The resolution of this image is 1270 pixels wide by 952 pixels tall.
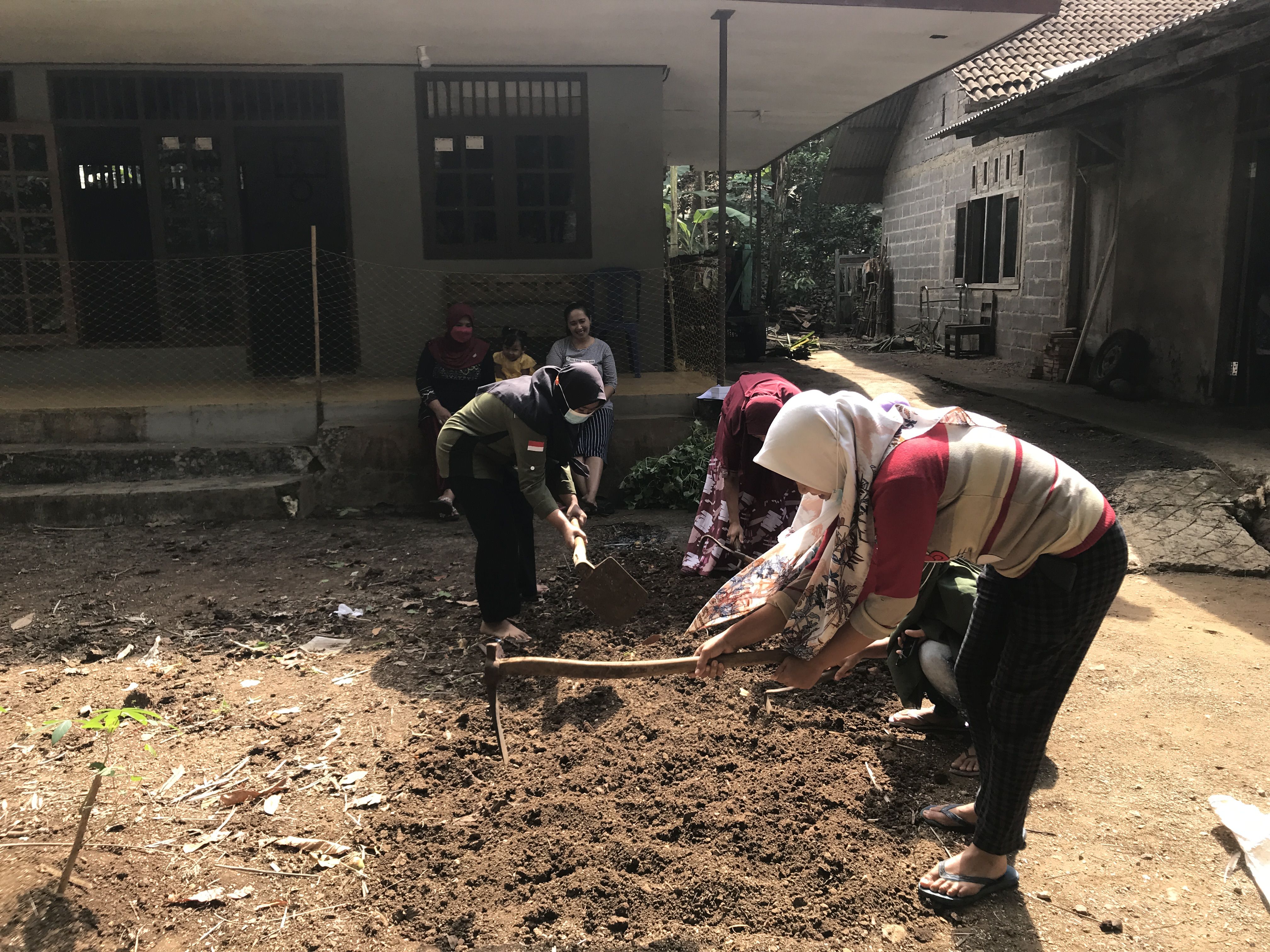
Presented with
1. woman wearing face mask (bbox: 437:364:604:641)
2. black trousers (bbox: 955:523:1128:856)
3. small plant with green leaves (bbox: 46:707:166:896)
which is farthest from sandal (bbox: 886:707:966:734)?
small plant with green leaves (bbox: 46:707:166:896)

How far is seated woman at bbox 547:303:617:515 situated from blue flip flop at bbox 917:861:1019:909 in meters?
4.41

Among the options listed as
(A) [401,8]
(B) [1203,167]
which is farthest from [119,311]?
(B) [1203,167]

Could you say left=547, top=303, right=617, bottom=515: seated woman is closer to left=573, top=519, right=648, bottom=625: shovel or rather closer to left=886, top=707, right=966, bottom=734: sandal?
left=573, top=519, right=648, bottom=625: shovel

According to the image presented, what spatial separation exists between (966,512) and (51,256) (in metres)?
8.42

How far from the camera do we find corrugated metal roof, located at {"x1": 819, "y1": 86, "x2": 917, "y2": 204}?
58.3 feet

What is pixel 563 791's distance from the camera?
3275 mm

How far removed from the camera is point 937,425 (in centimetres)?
225

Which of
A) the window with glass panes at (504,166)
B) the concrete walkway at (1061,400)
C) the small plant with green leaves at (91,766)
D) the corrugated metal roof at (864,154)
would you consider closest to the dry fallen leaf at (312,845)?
the small plant with green leaves at (91,766)

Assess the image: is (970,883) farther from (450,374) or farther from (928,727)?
(450,374)

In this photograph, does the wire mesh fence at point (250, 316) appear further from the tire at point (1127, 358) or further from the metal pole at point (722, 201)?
the tire at point (1127, 358)

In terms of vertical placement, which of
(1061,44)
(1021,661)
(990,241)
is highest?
(1061,44)

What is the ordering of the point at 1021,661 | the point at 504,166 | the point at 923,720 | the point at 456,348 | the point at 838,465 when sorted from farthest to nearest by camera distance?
the point at 504,166 → the point at 456,348 → the point at 923,720 → the point at 1021,661 → the point at 838,465

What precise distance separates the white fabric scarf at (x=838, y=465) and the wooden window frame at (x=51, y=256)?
25.0ft

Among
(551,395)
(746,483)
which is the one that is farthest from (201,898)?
(746,483)
